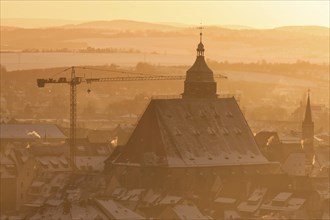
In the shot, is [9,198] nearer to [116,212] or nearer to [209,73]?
[209,73]

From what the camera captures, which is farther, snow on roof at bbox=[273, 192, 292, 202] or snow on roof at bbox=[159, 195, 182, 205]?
snow on roof at bbox=[273, 192, 292, 202]

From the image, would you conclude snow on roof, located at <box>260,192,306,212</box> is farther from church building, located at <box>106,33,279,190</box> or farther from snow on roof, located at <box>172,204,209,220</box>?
church building, located at <box>106,33,279,190</box>

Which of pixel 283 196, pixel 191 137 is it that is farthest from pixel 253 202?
pixel 191 137

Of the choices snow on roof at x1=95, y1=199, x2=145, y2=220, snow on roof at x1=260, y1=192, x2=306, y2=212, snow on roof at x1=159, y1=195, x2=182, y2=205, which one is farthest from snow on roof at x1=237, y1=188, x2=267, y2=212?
snow on roof at x1=95, y1=199, x2=145, y2=220

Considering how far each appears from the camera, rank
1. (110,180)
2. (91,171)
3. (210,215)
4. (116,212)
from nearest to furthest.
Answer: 1. (116,212)
2. (210,215)
3. (110,180)
4. (91,171)

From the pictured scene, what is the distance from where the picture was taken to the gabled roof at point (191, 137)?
174375mm

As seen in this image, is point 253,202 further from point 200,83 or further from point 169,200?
point 200,83

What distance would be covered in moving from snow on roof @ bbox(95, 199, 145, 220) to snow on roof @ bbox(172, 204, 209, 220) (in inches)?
146

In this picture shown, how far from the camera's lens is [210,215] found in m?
161

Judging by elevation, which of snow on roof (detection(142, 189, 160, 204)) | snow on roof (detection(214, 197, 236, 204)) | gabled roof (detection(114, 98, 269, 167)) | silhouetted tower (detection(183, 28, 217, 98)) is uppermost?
silhouetted tower (detection(183, 28, 217, 98))

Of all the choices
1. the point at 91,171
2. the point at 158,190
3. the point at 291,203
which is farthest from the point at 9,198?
the point at 291,203

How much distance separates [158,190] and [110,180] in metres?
4.76

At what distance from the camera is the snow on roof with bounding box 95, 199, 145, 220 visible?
145 meters

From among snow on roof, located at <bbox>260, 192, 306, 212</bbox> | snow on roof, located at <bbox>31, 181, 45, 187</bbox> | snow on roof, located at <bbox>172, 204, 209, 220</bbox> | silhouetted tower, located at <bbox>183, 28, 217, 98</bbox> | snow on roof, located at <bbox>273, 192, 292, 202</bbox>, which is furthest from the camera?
silhouetted tower, located at <bbox>183, 28, 217, 98</bbox>
